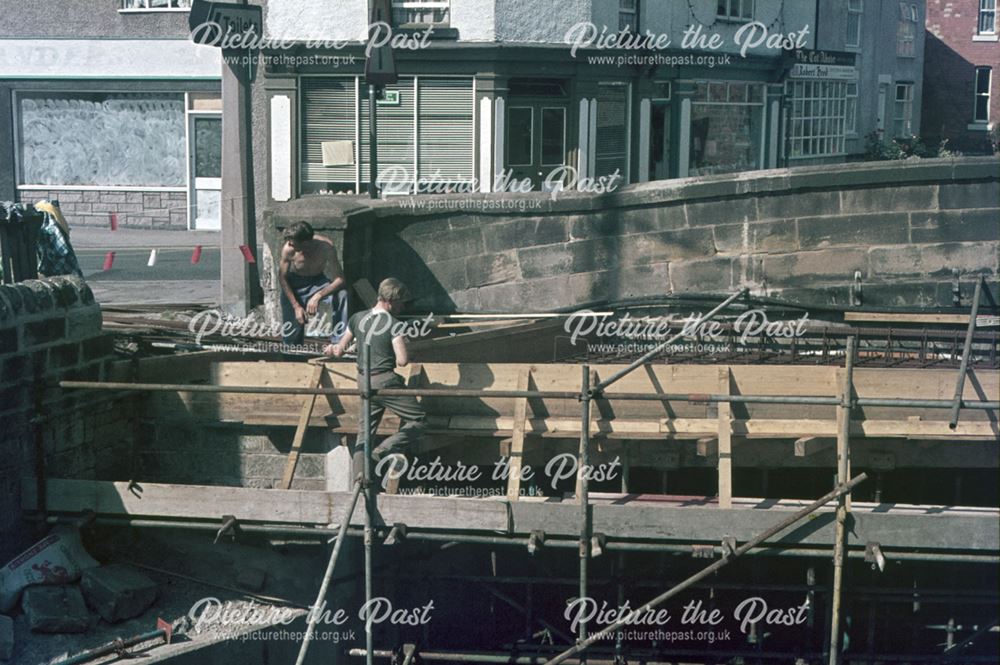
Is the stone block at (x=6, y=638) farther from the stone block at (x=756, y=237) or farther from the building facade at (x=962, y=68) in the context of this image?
the building facade at (x=962, y=68)

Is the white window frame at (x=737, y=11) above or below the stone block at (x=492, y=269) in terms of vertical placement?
→ above

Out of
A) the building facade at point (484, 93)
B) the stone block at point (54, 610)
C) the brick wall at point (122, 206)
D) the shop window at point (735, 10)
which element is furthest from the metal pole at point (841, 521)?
the brick wall at point (122, 206)

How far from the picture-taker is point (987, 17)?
46562mm

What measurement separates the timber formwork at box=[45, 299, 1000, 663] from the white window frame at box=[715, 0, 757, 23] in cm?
1931

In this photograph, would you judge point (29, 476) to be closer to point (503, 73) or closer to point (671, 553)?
point (671, 553)

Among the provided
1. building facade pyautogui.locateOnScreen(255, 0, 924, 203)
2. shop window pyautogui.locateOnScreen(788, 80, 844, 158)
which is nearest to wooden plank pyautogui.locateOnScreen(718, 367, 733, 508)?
building facade pyautogui.locateOnScreen(255, 0, 924, 203)

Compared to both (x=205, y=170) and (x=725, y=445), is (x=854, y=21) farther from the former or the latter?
(x=725, y=445)

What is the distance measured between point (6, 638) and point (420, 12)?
16639mm

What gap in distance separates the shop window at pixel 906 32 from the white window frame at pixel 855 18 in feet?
16.5

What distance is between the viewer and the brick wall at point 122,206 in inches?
1227

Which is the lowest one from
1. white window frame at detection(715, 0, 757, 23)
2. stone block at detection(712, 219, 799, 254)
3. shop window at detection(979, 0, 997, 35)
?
stone block at detection(712, 219, 799, 254)

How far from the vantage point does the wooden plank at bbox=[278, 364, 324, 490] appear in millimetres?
11031

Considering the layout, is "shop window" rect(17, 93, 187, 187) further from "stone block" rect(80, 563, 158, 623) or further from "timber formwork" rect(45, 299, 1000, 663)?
"stone block" rect(80, 563, 158, 623)

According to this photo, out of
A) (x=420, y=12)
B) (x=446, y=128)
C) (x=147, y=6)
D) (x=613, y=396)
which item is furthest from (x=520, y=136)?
(x=613, y=396)
